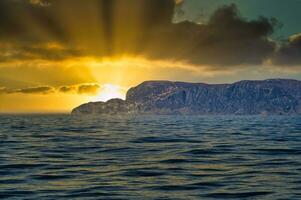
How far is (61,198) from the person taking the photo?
17609 millimetres

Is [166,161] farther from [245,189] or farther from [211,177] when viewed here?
[245,189]

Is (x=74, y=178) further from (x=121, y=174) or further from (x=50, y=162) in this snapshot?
(x=50, y=162)

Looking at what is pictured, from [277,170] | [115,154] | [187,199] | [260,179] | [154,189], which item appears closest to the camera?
[187,199]

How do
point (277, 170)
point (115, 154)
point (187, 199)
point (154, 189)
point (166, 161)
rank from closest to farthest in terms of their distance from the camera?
point (187, 199)
point (154, 189)
point (277, 170)
point (166, 161)
point (115, 154)

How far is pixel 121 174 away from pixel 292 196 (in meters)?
9.69

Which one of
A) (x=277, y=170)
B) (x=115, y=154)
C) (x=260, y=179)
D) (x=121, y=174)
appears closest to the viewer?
(x=260, y=179)

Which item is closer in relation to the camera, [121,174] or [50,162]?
[121,174]

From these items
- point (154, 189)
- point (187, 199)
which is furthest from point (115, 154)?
point (187, 199)

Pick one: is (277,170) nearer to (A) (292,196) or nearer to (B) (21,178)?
(A) (292,196)

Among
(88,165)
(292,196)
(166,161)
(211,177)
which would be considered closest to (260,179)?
(211,177)

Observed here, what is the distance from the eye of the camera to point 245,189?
1970 centimetres

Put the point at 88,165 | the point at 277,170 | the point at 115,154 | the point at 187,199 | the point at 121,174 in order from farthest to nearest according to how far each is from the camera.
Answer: the point at 115,154 < the point at 88,165 < the point at 277,170 < the point at 121,174 < the point at 187,199

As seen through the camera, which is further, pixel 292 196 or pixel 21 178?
pixel 21 178

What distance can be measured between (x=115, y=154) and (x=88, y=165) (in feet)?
24.7
